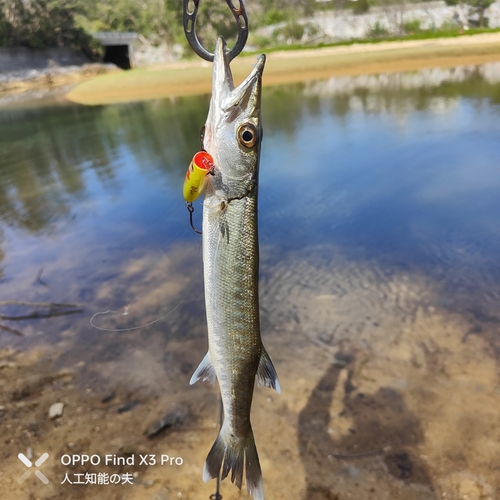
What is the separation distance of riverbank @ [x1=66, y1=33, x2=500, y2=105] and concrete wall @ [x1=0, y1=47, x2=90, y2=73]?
13.7m

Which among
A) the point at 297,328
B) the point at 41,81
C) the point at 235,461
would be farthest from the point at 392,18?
the point at 235,461

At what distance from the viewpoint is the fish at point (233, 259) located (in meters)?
2.38

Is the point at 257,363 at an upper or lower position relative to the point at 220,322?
lower

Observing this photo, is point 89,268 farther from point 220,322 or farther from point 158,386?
point 220,322

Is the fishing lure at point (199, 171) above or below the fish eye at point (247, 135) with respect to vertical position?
below

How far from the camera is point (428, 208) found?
979 cm

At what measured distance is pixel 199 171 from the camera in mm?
2428

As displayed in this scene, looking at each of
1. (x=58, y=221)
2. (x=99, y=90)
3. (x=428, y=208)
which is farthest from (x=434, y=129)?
(x=99, y=90)

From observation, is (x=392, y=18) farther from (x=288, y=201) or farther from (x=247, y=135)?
(x=247, y=135)

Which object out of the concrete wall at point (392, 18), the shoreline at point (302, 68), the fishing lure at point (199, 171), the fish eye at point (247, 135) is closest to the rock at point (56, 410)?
the fishing lure at point (199, 171)

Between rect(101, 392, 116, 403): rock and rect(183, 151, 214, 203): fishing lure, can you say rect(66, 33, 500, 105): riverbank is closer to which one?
rect(101, 392, 116, 403): rock

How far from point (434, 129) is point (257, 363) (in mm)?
15413

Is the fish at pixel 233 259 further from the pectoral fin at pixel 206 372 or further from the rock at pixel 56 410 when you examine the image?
the rock at pixel 56 410

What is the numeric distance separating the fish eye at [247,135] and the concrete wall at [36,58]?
55850mm
